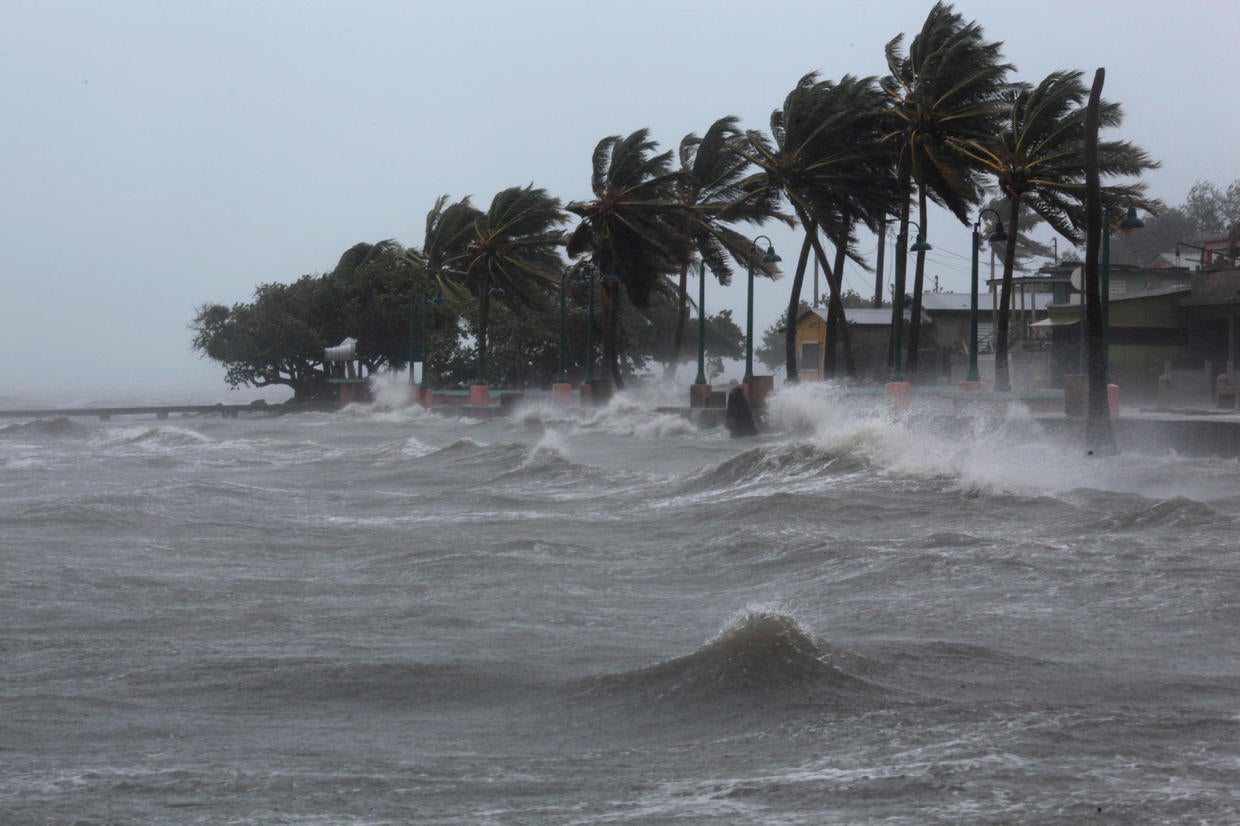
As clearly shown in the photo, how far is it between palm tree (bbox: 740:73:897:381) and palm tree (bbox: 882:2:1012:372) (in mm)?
1994

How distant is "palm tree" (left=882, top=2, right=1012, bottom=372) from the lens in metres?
35.9

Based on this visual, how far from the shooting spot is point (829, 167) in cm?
3975

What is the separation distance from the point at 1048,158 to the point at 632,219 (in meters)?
17.4

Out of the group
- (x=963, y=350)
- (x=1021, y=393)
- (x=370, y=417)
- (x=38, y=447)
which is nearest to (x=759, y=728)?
(x=1021, y=393)

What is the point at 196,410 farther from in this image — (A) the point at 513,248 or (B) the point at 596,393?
(B) the point at 596,393

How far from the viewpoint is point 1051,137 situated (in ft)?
112

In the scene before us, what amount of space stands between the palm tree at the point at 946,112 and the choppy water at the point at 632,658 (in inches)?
810

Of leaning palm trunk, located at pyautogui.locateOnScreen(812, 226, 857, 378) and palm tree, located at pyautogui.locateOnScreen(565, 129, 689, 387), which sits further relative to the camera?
palm tree, located at pyautogui.locateOnScreen(565, 129, 689, 387)

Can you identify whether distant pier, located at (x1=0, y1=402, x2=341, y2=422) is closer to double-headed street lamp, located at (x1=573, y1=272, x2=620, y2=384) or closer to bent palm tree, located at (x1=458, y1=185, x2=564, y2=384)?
bent palm tree, located at (x1=458, y1=185, x2=564, y2=384)

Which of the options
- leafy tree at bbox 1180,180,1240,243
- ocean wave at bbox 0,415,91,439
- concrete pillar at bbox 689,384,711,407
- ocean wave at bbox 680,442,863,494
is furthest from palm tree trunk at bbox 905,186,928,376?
A: leafy tree at bbox 1180,180,1240,243

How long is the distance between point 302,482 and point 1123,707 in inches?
632

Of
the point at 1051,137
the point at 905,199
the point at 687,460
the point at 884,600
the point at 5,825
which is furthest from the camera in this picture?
the point at 905,199

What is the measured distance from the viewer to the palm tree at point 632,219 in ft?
156

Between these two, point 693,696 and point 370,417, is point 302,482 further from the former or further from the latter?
point 370,417
